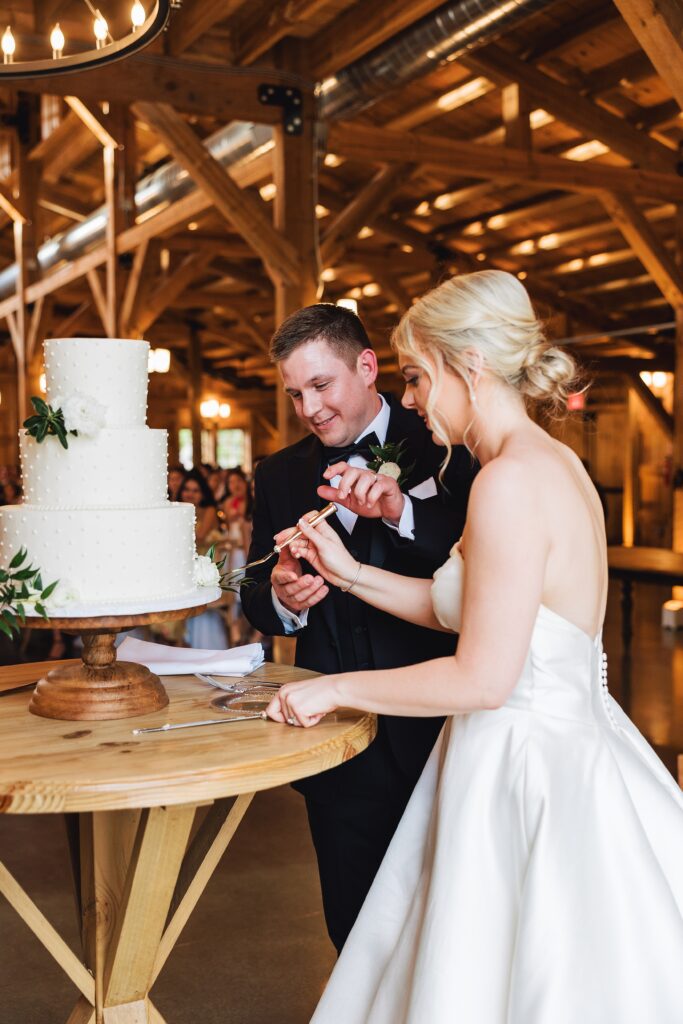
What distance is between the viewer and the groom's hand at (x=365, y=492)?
2.13m

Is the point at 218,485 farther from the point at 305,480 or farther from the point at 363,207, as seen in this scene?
the point at 305,480

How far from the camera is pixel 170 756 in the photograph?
5.66 feet

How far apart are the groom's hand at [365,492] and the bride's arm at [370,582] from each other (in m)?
0.08

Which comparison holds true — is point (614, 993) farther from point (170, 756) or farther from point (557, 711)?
point (170, 756)

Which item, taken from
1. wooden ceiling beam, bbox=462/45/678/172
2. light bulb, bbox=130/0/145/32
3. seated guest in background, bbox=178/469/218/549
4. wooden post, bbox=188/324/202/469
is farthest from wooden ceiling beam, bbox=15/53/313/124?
wooden post, bbox=188/324/202/469

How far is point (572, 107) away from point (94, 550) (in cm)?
768

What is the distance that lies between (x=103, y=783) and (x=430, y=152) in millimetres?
7368

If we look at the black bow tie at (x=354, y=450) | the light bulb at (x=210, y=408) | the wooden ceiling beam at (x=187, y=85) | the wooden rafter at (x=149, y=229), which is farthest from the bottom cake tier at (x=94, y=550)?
the light bulb at (x=210, y=408)

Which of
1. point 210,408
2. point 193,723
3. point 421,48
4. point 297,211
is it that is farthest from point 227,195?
point 210,408

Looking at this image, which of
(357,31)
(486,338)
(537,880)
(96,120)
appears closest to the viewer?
(537,880)

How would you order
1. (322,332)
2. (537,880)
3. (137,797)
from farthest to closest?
(322,332)
(537,880)
(137,797)

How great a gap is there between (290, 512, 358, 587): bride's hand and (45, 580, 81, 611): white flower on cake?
0.48 m

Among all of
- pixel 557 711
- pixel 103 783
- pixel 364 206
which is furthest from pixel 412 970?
pixel 364 206

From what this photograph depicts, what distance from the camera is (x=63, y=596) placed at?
190cm
